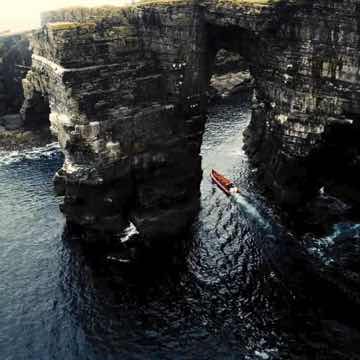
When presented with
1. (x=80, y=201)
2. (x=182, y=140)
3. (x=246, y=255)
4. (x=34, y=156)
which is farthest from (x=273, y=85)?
(x=34, y=156)

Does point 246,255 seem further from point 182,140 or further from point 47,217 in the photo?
point 47,217

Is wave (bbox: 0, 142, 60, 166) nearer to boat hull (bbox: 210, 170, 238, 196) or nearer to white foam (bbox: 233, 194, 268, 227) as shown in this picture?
boat hull (bbox: 210, 170, 238, 196)

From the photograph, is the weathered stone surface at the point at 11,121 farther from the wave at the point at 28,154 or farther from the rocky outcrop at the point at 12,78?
the wave at the point at 28,154

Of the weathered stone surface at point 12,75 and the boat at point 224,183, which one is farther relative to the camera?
the weathered stone surface at point 12,75

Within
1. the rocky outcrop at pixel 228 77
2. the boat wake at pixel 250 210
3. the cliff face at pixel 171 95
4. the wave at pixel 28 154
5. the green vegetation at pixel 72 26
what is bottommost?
the boat wake at pixel 250 210

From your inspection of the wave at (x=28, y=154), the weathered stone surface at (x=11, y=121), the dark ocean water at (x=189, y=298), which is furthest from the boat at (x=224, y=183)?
the weathered stone surface at (x=11, y=121)

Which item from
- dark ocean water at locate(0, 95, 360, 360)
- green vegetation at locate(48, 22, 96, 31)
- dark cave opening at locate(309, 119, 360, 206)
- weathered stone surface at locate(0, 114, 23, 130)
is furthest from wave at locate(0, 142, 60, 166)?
dark cave opening at locate(309, 119, 360, 206)
